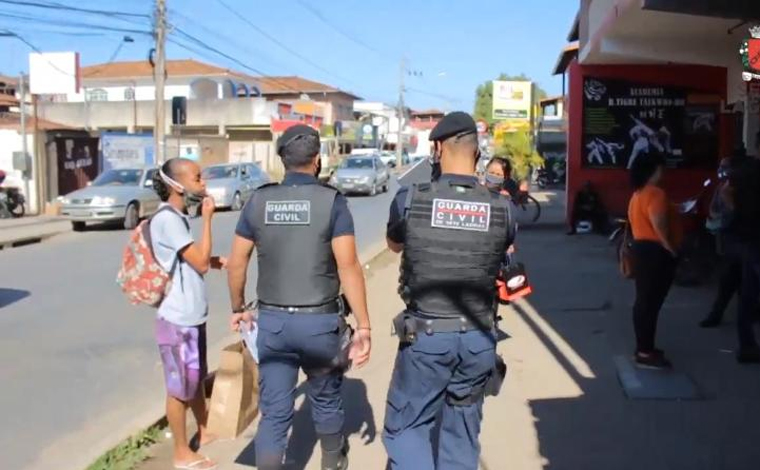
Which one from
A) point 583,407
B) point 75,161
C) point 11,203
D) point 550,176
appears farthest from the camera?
point 550,176

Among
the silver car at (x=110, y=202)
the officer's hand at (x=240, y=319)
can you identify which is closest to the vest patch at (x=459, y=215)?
the officer's hand at (x=240, y=319)

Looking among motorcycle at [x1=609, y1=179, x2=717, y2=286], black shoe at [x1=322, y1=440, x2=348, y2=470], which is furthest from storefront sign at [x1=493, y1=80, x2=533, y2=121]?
black shoe at [x1=322, y1=440, x2=348, y2=470]

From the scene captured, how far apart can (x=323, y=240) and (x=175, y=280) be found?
40.1 inches

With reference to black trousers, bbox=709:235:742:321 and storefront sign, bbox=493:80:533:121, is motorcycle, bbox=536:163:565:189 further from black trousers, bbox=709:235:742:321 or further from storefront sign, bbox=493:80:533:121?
black trousers, bbox=709:235:742:321

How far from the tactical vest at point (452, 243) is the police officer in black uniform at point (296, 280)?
0.48 meters

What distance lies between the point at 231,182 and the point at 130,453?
22880mm

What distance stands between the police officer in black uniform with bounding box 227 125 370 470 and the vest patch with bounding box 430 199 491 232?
579 millimetres

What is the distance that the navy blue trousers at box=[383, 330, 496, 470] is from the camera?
153 inches

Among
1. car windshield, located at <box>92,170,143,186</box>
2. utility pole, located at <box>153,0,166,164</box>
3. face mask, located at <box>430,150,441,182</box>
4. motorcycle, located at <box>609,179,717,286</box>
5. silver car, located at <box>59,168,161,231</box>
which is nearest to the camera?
face mask, located at <box>430,150,441,182</box>

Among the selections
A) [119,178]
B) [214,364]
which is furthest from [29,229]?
[214,364]

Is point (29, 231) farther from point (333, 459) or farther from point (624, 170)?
point (333, 459)

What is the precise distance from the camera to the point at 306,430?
5605 millimetres

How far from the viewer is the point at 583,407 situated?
19.5 ft

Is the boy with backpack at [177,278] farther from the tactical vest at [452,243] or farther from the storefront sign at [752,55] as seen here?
the storefront sign at [752,55]
